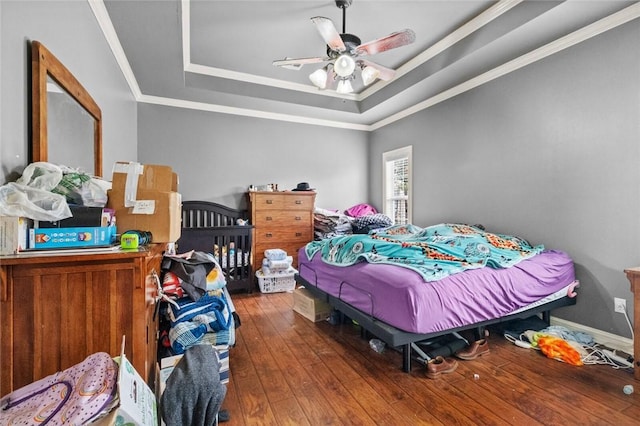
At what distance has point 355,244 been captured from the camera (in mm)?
2512

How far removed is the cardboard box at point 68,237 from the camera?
1.05m

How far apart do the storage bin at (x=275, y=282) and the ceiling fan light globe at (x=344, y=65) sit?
2482mm

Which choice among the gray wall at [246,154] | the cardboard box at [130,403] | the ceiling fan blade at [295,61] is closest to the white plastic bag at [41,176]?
the cardboard box at [130,403]

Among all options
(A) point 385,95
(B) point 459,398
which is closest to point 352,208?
(A) point 385,95

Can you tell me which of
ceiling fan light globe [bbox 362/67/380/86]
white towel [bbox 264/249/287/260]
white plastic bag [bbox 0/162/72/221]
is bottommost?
white towel [bbox 264/249/287/260]

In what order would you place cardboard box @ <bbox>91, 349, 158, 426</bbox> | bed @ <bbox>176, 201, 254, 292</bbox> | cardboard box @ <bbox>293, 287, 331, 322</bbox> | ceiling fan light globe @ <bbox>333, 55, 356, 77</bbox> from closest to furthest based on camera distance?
1. cardboard box @ <bbox>91, 349, 158, 426</bbox>
2. ceiling fan light globe @ <bbox>333, 55, 356, 77</bbox>
3. cardboard box @ <bbox>293, 287, 331, 322</bbox>
4. bed @ <bbox>176, 201, 254, 292</bbox>

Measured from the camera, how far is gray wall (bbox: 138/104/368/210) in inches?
157

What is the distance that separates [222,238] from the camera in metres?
3.77

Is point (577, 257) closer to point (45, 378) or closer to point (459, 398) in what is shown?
point (459, 398)

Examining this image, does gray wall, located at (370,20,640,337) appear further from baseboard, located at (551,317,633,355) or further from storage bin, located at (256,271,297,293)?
storage bin, located at (256,271,297,293)

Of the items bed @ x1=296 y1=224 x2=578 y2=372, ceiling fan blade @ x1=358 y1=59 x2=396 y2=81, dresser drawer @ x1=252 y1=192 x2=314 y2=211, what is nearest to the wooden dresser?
dresser drawer @ x1=252 y1=192 x2=314 y2=211

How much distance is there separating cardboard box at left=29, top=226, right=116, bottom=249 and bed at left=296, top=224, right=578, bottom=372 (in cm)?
153

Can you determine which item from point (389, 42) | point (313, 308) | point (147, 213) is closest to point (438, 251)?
point (313, 308)

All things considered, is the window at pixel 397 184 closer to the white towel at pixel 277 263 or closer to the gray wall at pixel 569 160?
the gray wall at pixel 569 160
